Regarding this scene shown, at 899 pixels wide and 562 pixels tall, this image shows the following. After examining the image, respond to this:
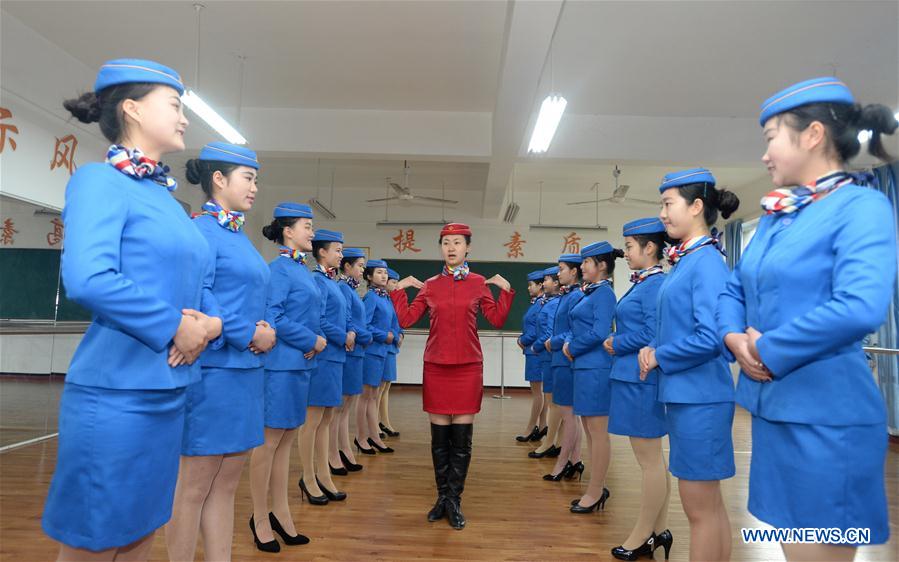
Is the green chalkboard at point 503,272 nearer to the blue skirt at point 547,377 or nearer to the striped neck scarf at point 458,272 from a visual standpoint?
the blue skirt at point 547,377

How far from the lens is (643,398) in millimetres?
2787

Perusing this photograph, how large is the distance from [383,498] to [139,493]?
253 centimetres

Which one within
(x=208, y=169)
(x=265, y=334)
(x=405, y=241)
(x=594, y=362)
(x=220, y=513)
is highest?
(x=405, y=241)

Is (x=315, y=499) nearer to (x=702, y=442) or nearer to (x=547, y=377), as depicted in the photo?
(x=702, y=442)

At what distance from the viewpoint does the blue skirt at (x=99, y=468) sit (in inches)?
A: 48.7

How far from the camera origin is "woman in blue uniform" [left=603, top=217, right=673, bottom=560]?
9.02ft

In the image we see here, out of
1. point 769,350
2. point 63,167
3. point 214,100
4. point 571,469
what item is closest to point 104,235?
point 769,350

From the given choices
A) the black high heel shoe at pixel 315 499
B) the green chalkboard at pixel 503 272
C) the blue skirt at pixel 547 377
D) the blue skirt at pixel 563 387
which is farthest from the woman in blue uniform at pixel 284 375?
the green chalkboard at pixel 503 272

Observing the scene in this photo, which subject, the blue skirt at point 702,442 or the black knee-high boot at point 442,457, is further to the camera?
the black knee-high boot at point 442,457

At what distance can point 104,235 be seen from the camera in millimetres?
1227

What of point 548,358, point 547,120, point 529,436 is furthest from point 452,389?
point 529,436

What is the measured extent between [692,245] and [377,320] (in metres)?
3.72

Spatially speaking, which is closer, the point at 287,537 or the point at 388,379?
the point at 287,537

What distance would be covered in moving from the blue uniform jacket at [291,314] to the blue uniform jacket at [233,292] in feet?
2.00
